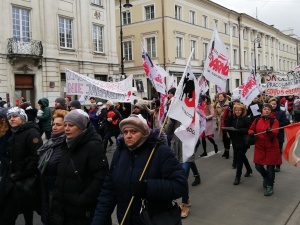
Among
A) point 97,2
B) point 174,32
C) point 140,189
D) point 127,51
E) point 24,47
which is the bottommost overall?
point 140,189

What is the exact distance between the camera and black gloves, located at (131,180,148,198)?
97.2 inches

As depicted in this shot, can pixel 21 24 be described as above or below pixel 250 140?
above

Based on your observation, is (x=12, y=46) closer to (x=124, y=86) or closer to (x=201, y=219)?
(x=124, y=86)

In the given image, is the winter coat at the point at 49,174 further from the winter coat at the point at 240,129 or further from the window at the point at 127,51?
the window at the point at 127,51

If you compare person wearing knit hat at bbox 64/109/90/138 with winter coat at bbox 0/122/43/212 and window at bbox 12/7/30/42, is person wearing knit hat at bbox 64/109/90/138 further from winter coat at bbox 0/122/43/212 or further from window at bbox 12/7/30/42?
window at bbox 12/7/30/42

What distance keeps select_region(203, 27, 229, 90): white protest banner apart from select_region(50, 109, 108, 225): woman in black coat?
130 inches

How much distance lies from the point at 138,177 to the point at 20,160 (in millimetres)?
1896

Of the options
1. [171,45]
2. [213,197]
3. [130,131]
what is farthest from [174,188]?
[171,45]

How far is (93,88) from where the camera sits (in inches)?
385

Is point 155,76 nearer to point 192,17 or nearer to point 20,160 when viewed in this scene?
point 20,160

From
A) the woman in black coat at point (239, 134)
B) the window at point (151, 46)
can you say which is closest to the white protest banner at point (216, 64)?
the woman in black coat at point (239, 134)

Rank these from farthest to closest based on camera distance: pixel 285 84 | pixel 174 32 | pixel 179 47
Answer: pixel 179 47
pixel 174 32
pixel 285 84

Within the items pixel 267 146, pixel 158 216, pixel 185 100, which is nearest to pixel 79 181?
pixel 158 216

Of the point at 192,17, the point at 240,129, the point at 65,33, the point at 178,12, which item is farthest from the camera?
the point at 192,17
